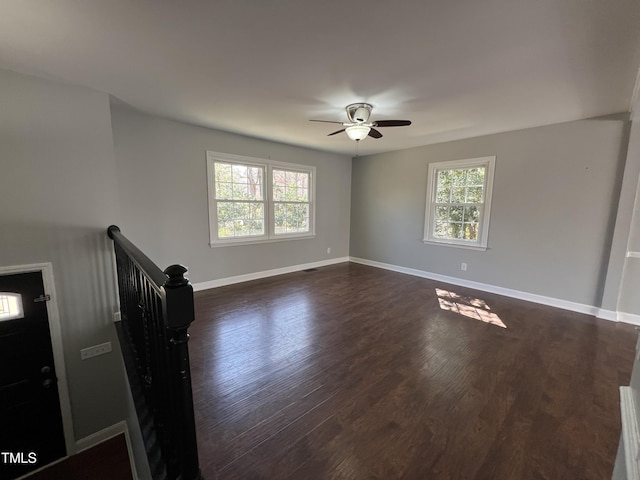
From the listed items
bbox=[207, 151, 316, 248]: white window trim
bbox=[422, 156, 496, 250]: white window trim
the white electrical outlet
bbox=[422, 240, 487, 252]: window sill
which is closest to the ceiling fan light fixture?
bbox=[207, 151, 316, 248]: white window trim

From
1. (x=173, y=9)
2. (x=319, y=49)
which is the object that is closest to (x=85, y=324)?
(x=173, y=9)

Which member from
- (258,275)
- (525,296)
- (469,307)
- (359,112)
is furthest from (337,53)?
(525,296)

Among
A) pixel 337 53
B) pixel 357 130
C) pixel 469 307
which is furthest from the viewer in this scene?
pixel 469 307

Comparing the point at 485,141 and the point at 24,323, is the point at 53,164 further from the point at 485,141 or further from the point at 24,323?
the point at 485,141

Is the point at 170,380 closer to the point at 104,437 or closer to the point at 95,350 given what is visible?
the point at 95,350

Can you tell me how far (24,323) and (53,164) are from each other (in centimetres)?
135

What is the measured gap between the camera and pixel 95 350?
2.56m

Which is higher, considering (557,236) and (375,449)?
(557,236)

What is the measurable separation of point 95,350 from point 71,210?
4.42 feet

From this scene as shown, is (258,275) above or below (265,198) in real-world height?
below

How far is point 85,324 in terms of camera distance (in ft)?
8.20

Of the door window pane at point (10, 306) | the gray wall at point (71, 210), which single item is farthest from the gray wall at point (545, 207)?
the door window pane at point (10, 306)

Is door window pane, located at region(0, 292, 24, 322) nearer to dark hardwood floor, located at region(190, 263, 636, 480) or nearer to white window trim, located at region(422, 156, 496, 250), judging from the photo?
dark hardwood floor, located at region(190, 263, 636, 480)

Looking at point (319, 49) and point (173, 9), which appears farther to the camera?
point (319, 49)
